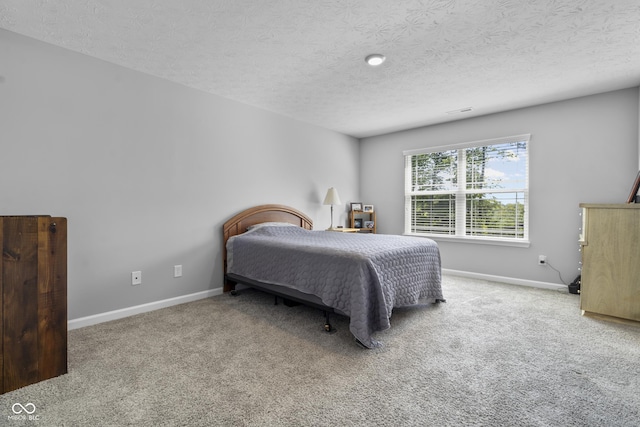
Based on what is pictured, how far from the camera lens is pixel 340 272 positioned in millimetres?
2254

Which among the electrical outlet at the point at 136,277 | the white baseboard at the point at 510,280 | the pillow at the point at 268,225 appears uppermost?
the pillow at the point at 268,225

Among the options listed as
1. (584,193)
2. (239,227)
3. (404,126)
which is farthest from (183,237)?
(584,193)

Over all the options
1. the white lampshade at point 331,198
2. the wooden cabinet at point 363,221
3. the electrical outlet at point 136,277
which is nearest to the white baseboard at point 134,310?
the electrical outlet at point 136,277

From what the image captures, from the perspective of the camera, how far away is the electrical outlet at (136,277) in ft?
9.00

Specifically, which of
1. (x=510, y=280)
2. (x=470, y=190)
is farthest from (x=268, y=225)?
(x=510, y=280)

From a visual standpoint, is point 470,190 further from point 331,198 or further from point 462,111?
point 331,198

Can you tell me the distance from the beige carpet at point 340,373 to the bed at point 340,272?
219 mm

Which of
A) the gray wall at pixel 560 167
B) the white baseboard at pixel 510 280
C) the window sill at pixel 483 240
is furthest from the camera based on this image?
the window sill at pixel 483 240

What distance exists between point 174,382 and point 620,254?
3526 millimetres

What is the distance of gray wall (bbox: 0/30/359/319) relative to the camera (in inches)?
87.5

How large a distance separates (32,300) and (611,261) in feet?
13.8

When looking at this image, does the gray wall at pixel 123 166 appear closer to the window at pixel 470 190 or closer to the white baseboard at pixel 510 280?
the window at pixel 470 190

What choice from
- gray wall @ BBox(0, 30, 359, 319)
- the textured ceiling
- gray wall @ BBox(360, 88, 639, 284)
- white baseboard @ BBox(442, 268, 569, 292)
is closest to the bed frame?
gray wall @ BBox(0, 30, 359, 319)

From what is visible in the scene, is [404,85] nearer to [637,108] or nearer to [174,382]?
[637,108]
